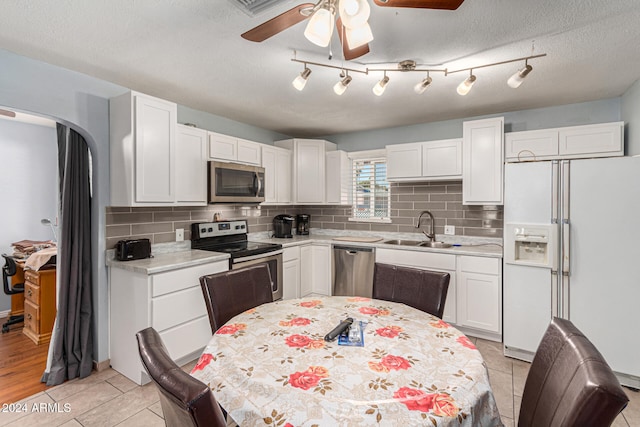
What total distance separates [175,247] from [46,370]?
1.29 meters

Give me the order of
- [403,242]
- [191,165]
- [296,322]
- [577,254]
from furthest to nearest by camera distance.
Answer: [403,242] → [191,165] → [577,254] → [296,322]

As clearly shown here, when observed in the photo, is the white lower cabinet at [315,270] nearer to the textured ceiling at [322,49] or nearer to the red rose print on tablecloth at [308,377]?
the textured ceiling at [322,49]

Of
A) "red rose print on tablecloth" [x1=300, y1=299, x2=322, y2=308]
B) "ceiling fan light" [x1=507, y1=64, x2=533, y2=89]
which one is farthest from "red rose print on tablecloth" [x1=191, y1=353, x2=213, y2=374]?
"ceiling fan light" [x1=507, y1=64, x2=533, y2=89]

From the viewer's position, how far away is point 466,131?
3305 mm

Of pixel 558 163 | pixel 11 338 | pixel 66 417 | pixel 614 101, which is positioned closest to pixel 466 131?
pixel 558 163

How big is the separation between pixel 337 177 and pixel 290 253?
1221mm

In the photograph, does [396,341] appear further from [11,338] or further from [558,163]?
[11,338]

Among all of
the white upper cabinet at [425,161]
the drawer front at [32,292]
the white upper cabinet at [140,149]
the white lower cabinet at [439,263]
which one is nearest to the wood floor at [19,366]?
the drawer front at [32,292]

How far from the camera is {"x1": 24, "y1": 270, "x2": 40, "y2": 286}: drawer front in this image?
123 inches

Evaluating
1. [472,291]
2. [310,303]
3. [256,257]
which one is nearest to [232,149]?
[256,257]

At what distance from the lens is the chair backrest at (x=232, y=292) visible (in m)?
1.84

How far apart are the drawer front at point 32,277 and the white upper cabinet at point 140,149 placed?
1414mm

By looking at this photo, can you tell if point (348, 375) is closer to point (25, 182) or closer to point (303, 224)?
point (303, 224)

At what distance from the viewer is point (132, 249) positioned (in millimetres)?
2602
